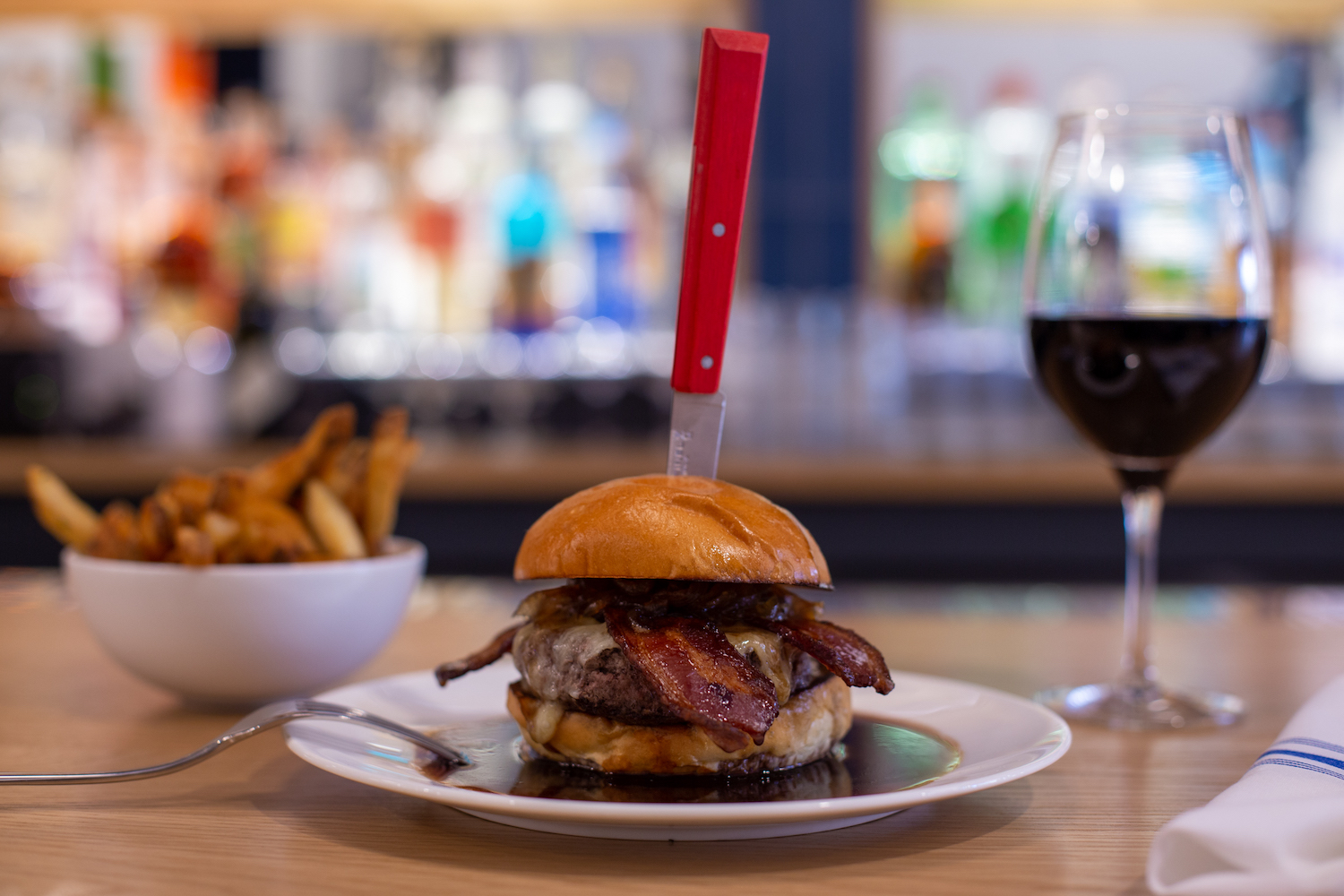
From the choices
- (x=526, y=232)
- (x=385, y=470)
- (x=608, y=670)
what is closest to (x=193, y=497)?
(x=385, y=470)

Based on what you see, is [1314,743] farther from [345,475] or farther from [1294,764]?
[345,475]

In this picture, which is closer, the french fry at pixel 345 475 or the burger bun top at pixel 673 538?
the burger bun top at pixel 673 538

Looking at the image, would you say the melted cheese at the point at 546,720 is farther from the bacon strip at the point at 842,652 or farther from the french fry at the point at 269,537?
the french fry at the point at 269,537

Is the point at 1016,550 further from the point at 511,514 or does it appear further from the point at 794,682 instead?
the point at 794,682

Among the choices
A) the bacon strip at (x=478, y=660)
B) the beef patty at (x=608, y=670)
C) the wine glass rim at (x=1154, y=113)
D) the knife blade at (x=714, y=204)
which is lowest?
the bacon strip at (x=478, y=660)

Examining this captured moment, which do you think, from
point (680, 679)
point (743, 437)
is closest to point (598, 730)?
point (680, 679)

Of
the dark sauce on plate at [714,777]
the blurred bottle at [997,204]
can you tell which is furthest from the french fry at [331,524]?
the blurred bottle at [997,204]

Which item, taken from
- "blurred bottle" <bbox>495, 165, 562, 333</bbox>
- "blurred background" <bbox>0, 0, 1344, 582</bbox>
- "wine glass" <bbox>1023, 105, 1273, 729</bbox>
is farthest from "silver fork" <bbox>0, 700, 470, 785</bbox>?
"blurred bottle" <bbox>495, 165, 562, 333</bbox>
